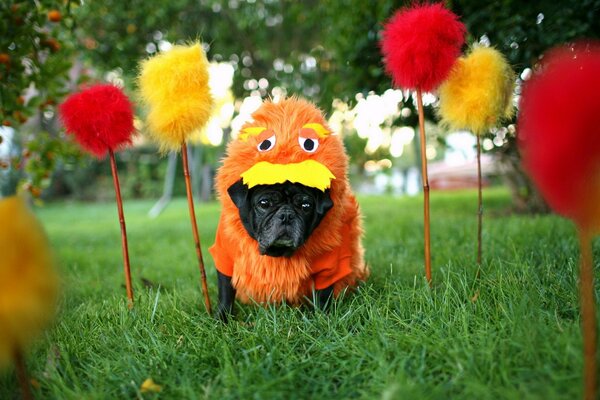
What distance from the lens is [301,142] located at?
6.15ft

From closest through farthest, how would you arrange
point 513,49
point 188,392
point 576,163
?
1. point 576,163
2. point 188,392
3. point 513,49

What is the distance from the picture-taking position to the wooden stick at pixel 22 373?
3.75 feet

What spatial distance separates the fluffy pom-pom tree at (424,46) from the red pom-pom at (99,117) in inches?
48.2

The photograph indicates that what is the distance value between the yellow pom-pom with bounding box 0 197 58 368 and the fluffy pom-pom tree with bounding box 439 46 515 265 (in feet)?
5.57

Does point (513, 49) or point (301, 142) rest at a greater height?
point (513, 49)

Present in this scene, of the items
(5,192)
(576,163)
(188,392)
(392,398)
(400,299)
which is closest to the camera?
(576,163)

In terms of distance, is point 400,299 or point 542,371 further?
point 400,299

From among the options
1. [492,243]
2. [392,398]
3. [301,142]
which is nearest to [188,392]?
[392,398]

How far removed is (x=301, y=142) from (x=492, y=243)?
1728 millimetres

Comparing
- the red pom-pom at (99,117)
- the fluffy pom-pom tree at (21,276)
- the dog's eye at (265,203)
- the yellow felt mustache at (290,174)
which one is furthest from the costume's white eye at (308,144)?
the fluffy pom-pom tree at (21,276)

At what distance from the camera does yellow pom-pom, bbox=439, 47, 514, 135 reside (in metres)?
1.93

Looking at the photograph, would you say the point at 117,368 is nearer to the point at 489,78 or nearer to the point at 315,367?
the point at 315,367

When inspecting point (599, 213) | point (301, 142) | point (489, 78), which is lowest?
point (599, 213)

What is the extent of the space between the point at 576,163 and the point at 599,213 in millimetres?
152
